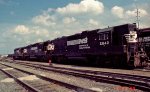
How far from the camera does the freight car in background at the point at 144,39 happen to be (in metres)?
24.4

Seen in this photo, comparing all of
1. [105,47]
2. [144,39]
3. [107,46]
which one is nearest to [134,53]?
[144,39]

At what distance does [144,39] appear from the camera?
24.8 metres

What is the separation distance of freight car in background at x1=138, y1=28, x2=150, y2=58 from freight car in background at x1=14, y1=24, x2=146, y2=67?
0.88 m

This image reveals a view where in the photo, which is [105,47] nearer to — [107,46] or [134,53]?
[107,46]

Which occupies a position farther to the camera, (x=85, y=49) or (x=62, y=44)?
(x=62, y=44)

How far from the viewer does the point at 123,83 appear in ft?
41.8

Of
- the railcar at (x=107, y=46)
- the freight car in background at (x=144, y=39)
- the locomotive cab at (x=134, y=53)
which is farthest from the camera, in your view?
the freight car in background at (x=144, y=39)

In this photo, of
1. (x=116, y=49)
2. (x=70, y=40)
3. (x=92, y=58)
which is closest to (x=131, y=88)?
(x=116, y=49)

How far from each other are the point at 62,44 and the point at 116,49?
48.5 ft

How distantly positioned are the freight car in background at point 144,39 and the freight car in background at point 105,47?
882 mm

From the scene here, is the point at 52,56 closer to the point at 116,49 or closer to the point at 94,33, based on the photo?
the point at 94,33

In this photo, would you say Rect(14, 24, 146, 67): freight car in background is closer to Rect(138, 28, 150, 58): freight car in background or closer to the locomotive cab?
the locomotive cab

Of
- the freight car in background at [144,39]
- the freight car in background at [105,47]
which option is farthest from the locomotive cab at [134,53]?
the freight car in background at [144,39]

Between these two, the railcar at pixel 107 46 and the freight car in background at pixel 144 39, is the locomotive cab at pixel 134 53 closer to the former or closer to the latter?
the railcar at pixel 107 46
